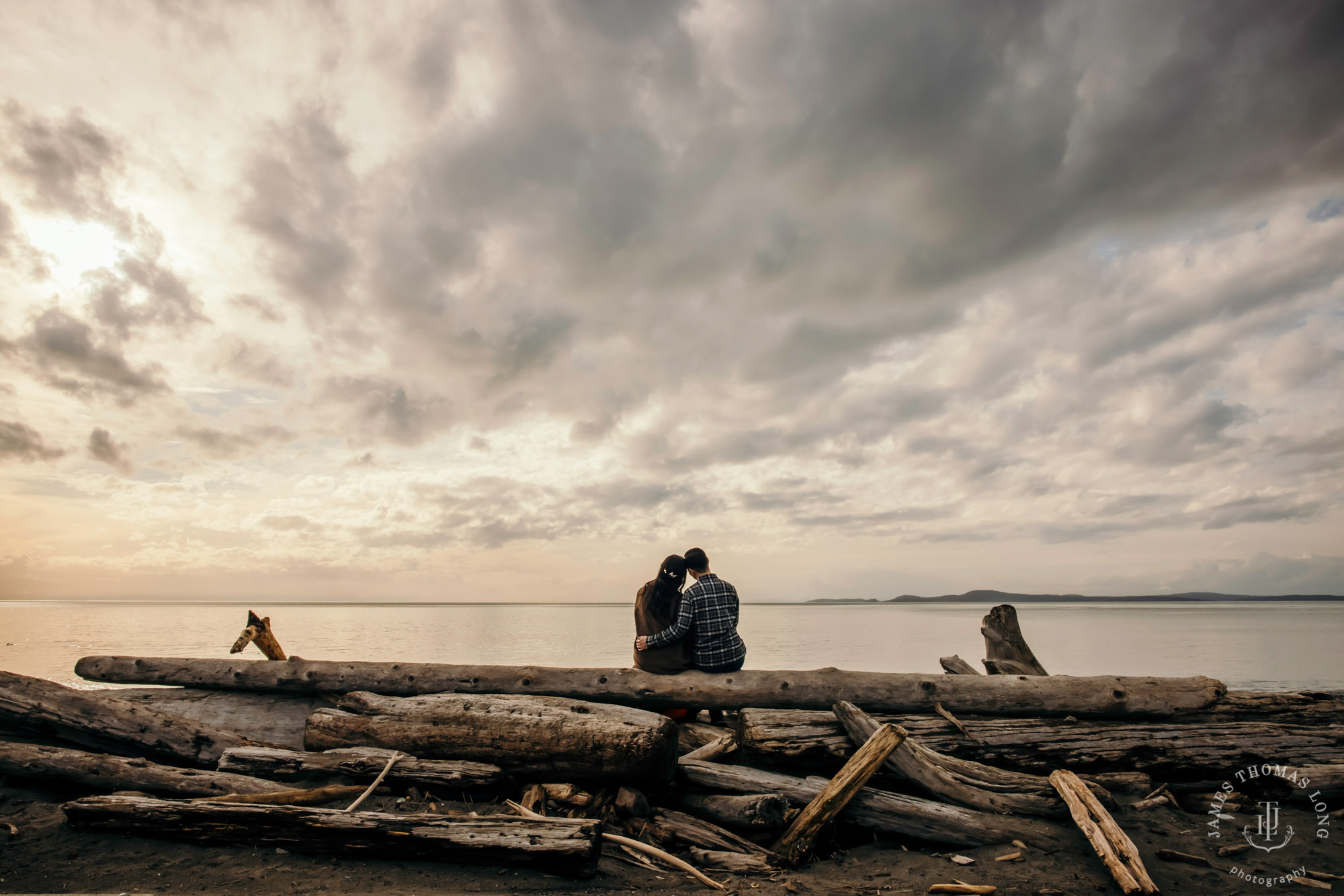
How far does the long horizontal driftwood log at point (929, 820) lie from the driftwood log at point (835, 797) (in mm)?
164

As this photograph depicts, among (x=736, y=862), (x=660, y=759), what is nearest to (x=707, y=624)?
(x=660, y=759)

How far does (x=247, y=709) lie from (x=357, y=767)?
2.72m

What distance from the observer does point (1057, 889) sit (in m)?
4.36

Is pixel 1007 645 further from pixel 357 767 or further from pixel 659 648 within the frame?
pixel 357 767

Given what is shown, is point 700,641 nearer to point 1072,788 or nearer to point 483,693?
point 483,693

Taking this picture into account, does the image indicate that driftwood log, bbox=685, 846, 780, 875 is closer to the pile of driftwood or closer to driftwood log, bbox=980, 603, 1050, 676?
the pile of driftwood

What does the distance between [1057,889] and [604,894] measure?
3.30 metres

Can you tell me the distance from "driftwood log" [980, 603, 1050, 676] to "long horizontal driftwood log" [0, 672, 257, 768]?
990 centimetres

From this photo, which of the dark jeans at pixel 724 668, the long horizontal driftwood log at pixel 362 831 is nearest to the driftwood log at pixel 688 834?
the long horizontal driftwood log at pixel 362 831

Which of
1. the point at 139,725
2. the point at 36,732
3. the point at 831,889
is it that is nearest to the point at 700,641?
the point at 831,889

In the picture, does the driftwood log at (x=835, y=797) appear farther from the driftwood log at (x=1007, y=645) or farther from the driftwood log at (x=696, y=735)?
the driftwood log at (x=1007, y=645)

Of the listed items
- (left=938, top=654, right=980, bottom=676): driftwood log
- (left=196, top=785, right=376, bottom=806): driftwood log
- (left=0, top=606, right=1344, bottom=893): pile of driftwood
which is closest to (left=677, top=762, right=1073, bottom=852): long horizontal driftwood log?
(left=0, top=606, right=1344, bottom=893): pile of driftwood

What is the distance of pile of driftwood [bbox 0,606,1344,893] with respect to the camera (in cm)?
475

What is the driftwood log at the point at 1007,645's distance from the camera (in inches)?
351
